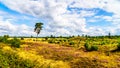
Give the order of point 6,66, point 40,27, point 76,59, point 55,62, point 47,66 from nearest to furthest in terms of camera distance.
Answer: point 6,66
point 47,66
point 55,62
point 76,59
point 40,27

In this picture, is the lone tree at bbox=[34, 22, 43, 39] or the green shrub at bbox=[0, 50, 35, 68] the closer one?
the green shrub at bbox=[0, 50, 35, 68]

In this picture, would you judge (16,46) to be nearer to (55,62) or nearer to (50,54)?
(50,54)

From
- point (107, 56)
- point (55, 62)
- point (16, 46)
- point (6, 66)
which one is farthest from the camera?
point (16, 46)

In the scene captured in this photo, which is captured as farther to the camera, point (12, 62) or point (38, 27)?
point (38, 27)

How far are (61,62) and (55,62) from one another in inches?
32.7

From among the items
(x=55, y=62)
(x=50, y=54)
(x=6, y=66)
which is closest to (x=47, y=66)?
(x=55, y=62)

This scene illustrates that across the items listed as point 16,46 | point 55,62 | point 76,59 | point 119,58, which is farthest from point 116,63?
point 16,46

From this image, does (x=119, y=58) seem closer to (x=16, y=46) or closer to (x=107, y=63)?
(x=107, y=63)

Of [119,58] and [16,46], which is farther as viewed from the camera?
[16,46]

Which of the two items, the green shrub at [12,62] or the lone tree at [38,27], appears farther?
the lone tree at [38,27]

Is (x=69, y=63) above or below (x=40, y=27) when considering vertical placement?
below

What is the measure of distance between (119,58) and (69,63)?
8410 millimetres

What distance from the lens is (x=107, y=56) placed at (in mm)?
36625

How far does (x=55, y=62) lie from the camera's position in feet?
104
